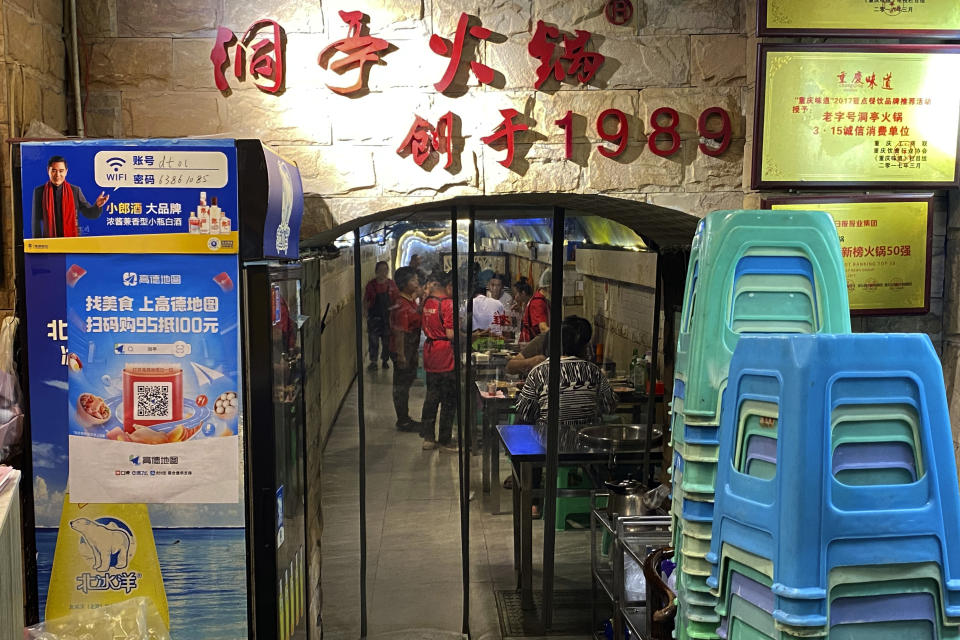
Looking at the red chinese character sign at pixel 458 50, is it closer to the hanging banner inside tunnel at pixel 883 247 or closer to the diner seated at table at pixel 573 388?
the hanging banner inside tunnel at pixel 883 247

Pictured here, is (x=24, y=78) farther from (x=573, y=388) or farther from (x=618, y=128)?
(x=573, y=388)

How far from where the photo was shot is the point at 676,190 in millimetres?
3205

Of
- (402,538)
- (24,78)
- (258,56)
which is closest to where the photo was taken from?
(24,78)

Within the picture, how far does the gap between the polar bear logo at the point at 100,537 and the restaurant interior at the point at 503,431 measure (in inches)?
60.5

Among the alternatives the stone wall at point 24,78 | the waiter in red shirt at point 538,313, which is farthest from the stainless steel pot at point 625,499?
the stone wall at point 24,78

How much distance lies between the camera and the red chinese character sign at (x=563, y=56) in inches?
121

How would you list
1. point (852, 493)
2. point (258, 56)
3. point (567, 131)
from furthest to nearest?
1. point (567, 131)
2. point (258, 56)
3. point (852, 493)

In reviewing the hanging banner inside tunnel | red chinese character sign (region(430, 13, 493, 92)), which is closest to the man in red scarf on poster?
red chinese character sign (region(430, 13, 493, 92))

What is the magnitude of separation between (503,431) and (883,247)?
193 centimetres

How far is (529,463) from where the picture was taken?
4238mm

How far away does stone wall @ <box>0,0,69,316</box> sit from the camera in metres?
2.58

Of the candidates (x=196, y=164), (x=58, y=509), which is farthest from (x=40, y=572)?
(x=196, y=164)

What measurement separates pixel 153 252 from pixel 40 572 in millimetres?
1021

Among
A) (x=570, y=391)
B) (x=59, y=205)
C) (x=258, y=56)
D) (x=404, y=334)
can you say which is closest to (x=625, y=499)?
(x=570, y=391)
